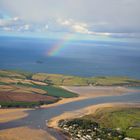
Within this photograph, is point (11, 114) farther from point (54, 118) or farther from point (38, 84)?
point (38, 84)

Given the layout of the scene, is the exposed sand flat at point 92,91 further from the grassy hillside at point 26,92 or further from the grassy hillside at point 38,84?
the grassy hillside at point 26,92

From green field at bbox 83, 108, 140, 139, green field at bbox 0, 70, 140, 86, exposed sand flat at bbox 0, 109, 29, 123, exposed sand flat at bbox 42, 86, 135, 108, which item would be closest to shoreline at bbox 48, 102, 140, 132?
green field at bbox 83, 108, 140, 139

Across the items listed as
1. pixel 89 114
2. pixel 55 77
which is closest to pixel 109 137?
pixel 89 114

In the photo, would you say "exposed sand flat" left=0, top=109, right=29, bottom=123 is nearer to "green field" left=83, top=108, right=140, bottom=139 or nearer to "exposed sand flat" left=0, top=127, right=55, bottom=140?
"exposed sand flat" left=0, top=127, right=55, bottom=140

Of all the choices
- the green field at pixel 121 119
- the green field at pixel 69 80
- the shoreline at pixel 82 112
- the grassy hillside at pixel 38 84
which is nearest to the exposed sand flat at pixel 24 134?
the shoreline at pixel 82 112

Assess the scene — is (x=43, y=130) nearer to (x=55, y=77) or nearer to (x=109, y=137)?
(x=109, y=137)

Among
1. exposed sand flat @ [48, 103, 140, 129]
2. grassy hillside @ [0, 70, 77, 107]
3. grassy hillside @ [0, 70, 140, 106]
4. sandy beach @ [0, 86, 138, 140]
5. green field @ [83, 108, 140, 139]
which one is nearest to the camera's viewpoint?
sandy beach @ [0, 86, 138, 140]
